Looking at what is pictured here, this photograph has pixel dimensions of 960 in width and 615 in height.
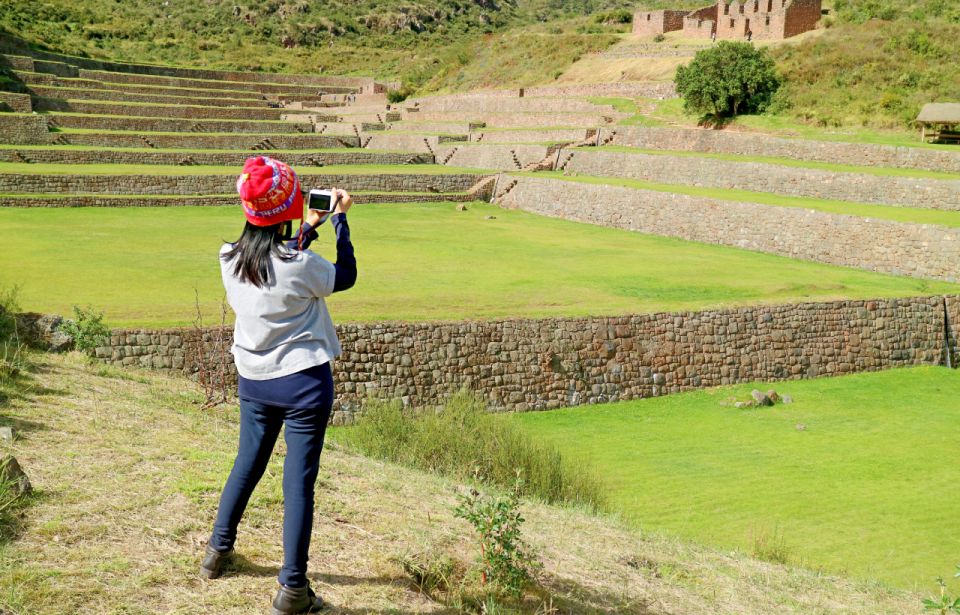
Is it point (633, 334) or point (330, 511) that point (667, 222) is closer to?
point (633, 334)

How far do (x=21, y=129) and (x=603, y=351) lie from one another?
26058mm

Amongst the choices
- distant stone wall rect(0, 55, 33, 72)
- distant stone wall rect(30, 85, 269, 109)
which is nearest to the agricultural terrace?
distant stone wall rect(30, 85, 269, 109)

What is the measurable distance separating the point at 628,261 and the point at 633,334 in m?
6.51

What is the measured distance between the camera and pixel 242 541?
5012mm

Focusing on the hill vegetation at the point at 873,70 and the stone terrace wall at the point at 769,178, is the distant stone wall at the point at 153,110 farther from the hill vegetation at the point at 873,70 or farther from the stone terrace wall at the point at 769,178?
the hill vegetation at the point at 873,70

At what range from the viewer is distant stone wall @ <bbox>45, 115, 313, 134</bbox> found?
3650 centimetres

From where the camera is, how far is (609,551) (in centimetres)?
625

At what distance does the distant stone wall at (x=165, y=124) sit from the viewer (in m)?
36.5

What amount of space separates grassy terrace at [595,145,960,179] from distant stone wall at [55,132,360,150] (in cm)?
1207

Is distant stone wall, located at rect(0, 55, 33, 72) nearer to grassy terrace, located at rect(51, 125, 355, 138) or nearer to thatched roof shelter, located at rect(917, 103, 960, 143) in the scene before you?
grassy terrace, located at rect(51, 125, 355, 138)

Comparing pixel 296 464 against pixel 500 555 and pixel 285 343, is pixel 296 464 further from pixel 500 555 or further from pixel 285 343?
pixel 500 555

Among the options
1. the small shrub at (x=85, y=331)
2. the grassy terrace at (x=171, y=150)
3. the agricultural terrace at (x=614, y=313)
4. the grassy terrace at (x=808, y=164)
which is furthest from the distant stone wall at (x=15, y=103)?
the small shrub at (x=85, y=331)

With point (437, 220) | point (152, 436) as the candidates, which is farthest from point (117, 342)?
point (437, 220)

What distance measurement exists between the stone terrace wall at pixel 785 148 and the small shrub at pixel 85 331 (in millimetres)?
22863
